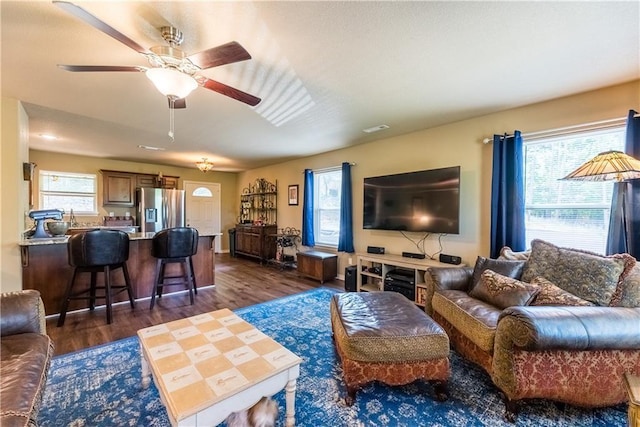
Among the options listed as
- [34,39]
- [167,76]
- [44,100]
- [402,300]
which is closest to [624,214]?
[402,300]

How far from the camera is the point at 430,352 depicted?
5.48 ft

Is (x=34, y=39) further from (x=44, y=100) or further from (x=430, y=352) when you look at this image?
(x=430, y=352)

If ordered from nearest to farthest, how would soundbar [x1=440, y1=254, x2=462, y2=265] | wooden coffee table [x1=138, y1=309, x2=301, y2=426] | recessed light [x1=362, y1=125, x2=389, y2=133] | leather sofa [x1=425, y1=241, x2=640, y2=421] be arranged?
wooden coffee table [x1=138, y1=309, x2=301, y2=426] → leather sofa [x1=425, y1=241, x2=640, y2=421] → soundbar [x1=440, y1=254, x2=462, y2=265] → recessed light [x1=362, y1=125, x2=389, y2=133]

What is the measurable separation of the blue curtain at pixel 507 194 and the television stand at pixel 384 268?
54 cm

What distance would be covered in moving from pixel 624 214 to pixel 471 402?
2087 mm

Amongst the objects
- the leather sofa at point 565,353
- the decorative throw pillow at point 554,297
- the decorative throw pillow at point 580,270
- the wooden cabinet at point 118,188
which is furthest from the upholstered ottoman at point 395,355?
the wooden cabinet at point 118,188

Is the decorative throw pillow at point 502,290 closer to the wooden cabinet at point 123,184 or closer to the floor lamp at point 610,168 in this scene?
the floor lamp at point 610,168

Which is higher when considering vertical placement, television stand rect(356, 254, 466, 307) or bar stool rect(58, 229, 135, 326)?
bar stool rect(58, 229, 135, 326)

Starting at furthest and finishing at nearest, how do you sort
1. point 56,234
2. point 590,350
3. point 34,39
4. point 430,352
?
point 56,234
point 34,39
point 430,352
point 590,350

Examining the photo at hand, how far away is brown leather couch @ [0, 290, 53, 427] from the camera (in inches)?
39.4

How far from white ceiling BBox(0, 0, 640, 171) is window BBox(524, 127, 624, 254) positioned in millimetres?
497

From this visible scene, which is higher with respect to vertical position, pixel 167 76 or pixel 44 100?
pixel 44 100

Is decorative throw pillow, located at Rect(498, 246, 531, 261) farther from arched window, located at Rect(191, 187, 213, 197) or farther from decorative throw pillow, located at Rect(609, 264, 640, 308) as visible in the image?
arched window, located at Rect(191, 187, 213, 197)

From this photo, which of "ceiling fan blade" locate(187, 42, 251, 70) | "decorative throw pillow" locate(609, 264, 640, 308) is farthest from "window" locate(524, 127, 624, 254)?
"ceiling fan blade" locate(187, 42, 251, 70)
